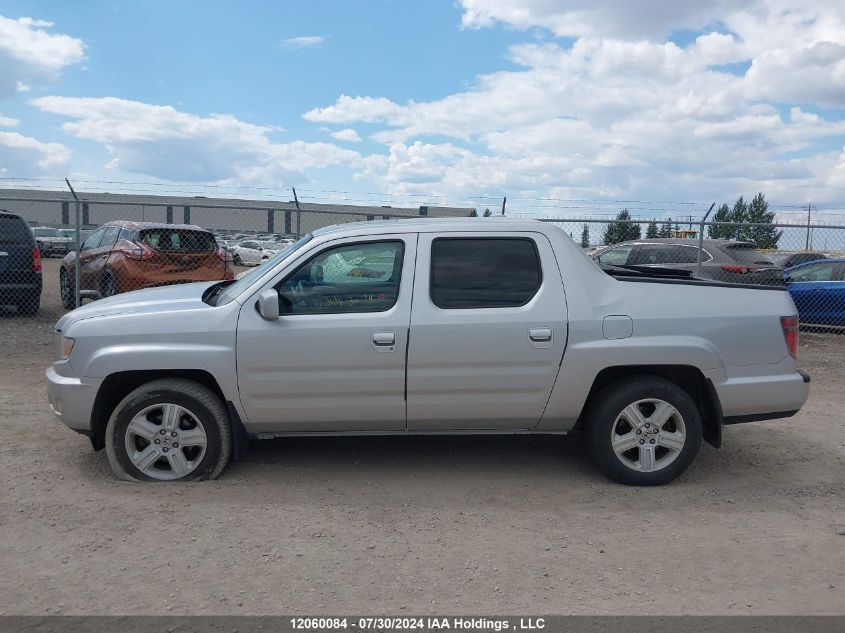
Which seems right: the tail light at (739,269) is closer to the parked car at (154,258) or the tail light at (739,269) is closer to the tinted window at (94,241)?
the parked car at (154,258)

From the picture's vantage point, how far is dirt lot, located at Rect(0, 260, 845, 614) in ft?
11.4

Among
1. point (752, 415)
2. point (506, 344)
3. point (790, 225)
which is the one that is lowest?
point (752, 415)

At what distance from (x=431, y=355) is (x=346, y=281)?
0.75 metres

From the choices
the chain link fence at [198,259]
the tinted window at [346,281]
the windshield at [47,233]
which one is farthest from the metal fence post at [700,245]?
the windshield at [47,233]

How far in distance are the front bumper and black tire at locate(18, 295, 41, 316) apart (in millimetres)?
8027

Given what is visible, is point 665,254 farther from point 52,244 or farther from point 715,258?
point 52,244

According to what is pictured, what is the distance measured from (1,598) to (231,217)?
44.5m

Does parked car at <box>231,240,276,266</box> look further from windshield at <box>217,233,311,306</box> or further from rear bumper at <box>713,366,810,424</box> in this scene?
rear bumper at <box>713,366,810,424</box>

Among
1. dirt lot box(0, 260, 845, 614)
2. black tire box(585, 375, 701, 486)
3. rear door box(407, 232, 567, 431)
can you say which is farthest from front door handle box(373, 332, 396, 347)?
black tire box(585, 375, 701, 486)

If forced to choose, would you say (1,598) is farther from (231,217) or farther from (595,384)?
(231,217)

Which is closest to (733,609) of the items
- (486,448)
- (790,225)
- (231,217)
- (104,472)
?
(486,448)

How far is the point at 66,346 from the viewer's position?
4.89 m

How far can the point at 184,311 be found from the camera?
15.8 feet

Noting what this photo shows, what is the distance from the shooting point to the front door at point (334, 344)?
4711 mm
